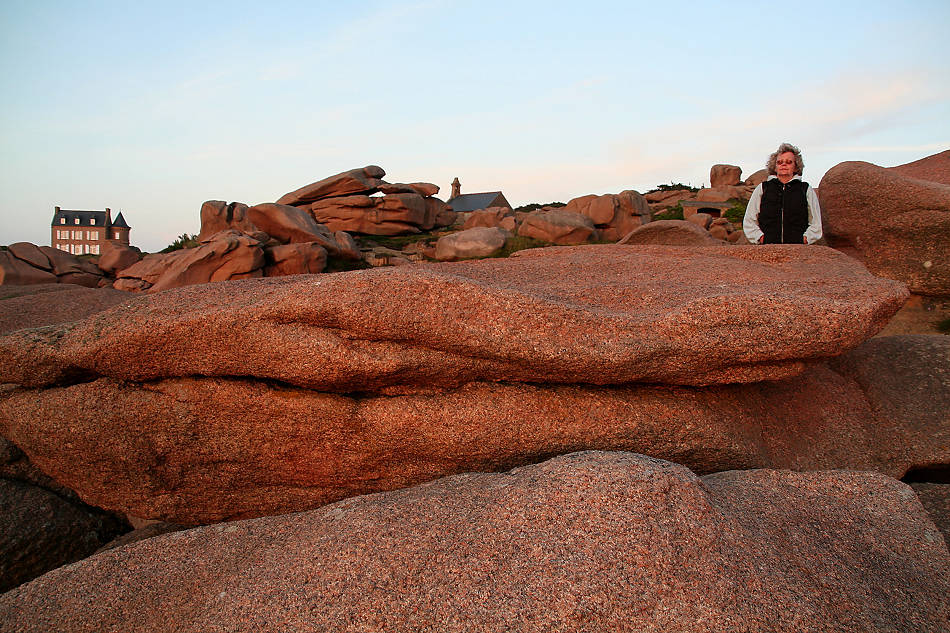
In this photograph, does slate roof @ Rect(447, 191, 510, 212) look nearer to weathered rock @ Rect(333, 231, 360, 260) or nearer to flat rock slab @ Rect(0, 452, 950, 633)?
weathered rock @ Rect(333, 231, 360, 260)

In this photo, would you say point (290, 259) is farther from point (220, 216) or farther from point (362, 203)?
point (362, 203)

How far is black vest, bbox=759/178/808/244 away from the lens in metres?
6.53

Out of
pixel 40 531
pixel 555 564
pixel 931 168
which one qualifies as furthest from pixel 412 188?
pixel 555 564

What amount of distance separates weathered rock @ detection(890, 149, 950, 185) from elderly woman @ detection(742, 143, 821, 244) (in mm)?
5472

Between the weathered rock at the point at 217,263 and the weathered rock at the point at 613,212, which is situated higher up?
the weathered rock at the point at 613,212

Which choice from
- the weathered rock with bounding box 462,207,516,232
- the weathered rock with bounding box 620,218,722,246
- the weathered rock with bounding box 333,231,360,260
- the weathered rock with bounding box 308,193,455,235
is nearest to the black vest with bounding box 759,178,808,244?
the weathered rock with bounding box 620,218,722,246

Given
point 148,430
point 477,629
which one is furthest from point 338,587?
point 148,430

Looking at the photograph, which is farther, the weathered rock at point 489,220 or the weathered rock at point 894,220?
the weathered rock at point 489,220

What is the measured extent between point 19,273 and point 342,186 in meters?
11.8

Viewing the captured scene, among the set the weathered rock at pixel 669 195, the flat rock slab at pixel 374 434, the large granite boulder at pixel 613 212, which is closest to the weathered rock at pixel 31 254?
the flat rock slab at pixel 374 434

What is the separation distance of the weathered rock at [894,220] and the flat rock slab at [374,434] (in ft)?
12.7

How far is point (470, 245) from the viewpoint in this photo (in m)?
19.0

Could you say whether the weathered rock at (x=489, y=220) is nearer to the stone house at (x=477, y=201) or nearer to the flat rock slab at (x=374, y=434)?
the stone house at (x=477, y=201)

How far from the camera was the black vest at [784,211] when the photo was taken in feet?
21.4
